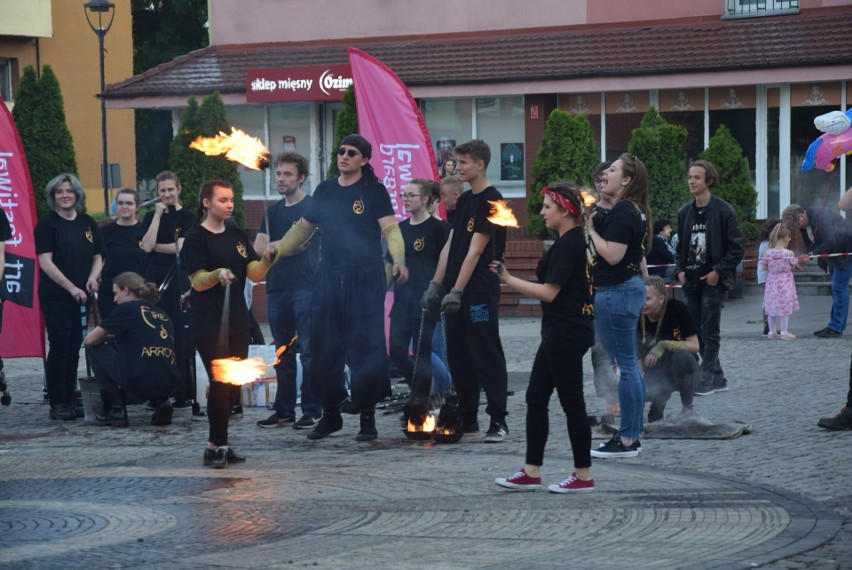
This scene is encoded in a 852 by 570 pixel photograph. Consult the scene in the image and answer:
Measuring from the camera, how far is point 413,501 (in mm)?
7496

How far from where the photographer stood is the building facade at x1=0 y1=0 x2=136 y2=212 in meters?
40.6

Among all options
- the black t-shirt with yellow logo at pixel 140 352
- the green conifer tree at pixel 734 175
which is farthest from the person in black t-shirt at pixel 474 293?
the green conifer tree at pixel 734 175

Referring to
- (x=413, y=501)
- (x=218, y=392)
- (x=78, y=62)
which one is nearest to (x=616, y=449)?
(x=413, y=501)

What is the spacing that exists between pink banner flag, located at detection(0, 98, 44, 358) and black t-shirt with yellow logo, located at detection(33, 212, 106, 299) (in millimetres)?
712

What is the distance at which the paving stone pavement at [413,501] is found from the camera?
6230 millimetres

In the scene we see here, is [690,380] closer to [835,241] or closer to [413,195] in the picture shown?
[413,195]

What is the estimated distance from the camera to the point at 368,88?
14109 mm

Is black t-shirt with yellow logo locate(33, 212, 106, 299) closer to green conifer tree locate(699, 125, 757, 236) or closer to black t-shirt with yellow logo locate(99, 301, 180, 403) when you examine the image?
black t-shirt with yellow logo locate(99, 301, 180, 403)

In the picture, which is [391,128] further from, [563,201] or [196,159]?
[196,159]

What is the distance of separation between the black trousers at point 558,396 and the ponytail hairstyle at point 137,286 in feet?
14.8

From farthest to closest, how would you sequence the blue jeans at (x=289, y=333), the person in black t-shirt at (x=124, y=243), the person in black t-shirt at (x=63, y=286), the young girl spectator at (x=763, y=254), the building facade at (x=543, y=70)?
the building facade at (x=543, y=70) < the young girl spectator at (x=763, y=254) < the person in black t-shirt at (x=124, y=243) < the person in black t-shirt at (x=63, y=286) < the blue jeans at (x=289, y=333)

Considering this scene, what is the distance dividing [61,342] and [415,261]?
319 cm

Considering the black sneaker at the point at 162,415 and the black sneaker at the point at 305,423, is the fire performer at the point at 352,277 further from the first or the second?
the black sneaker at the point at 162,415

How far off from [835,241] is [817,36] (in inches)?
398
